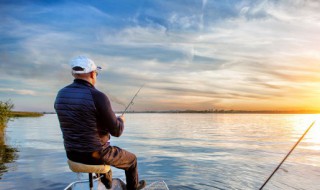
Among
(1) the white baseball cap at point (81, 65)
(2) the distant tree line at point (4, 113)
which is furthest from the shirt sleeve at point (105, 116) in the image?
(2) the distant tree line at point (4, 113)

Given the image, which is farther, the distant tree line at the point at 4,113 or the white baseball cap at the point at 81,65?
the distant tree line at the point at 4,113

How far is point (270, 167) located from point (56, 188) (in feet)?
37.0

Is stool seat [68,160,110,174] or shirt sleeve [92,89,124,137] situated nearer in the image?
shirt sleeve [92,89,124,137]

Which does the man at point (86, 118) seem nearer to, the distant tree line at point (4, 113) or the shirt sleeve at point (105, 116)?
the shirt sleeve at point (105, 116)

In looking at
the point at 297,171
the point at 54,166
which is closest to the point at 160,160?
the point at 54,166

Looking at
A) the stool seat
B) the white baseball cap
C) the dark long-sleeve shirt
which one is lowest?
the stool seat

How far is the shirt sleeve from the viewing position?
5.80 m

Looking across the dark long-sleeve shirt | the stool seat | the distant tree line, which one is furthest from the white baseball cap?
the distant tree line

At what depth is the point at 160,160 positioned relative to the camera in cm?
2050

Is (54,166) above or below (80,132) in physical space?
below

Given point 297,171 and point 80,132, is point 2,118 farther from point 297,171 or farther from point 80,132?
point 80,132

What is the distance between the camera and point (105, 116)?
19.3 ft

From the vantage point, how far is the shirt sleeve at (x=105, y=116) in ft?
19.0

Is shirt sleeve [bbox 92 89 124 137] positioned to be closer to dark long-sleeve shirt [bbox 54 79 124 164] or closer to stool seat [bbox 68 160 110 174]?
dark long-sleeve shirt [bbox 54 79 124 164]
